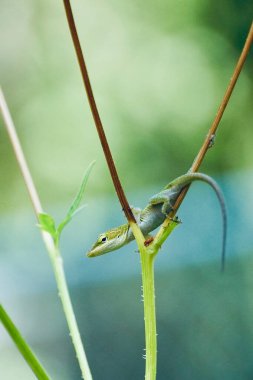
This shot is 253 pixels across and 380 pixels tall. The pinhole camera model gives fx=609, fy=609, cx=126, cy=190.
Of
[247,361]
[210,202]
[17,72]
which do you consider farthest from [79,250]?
[17,72]

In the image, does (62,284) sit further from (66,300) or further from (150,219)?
(150,219)

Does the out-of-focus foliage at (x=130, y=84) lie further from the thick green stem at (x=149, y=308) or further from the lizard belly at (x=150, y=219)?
the thick green stem at (x=149, y=308)

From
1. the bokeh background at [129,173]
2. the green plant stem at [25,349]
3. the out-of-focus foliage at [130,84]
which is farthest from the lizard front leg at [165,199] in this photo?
the out-of-focus foliage at [130,84]

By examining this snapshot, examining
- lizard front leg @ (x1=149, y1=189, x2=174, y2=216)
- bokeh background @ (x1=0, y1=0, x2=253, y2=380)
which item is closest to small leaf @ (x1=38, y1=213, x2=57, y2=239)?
lizard front leg @ (x1=149, y1=189, x2=174, y2=216)

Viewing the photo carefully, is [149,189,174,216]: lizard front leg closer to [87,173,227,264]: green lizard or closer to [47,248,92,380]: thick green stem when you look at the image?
[87,173,227,264]: green lizard

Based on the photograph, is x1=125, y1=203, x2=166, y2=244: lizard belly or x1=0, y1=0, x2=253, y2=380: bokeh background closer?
x1=125, y1=203, x2=166, y2=244: lizard belly

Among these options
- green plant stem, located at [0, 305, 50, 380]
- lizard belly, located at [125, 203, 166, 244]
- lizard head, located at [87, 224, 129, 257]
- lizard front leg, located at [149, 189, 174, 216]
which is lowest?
lizard head, located at [87, 224, 129, 257]
